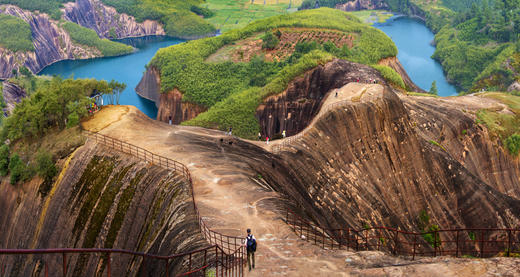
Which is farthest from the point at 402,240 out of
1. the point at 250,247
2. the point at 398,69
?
the point at 398,69

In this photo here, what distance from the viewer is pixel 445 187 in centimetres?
5425

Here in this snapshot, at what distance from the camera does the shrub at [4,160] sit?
153ft

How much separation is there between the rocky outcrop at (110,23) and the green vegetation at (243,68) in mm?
65274

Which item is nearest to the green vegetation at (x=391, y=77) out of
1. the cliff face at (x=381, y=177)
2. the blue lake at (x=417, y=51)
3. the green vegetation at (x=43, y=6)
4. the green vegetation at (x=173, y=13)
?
the cliff face at (x=381, y=177)

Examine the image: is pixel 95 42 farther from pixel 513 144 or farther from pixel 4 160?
pixel 513 144

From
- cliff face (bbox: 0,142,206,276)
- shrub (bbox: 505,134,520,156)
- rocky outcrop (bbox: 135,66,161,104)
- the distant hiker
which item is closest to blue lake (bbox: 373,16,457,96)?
shrub (bbox: 505,134,520,156)

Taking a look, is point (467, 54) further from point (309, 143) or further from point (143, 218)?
point (143, 218)

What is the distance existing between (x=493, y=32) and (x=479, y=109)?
82.2 meters

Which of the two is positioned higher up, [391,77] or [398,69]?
[398,69]

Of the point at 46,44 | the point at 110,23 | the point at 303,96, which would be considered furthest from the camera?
the point at 110,23

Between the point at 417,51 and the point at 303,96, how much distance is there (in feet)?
290

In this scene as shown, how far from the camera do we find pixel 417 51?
503 ft

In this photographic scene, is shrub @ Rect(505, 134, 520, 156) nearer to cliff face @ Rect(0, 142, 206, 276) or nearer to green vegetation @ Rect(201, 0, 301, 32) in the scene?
cliff face @ Rect(0, 142, 206, 276)

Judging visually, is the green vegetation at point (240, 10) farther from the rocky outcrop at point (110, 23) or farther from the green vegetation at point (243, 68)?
the green vegetation at point (243, 68)
